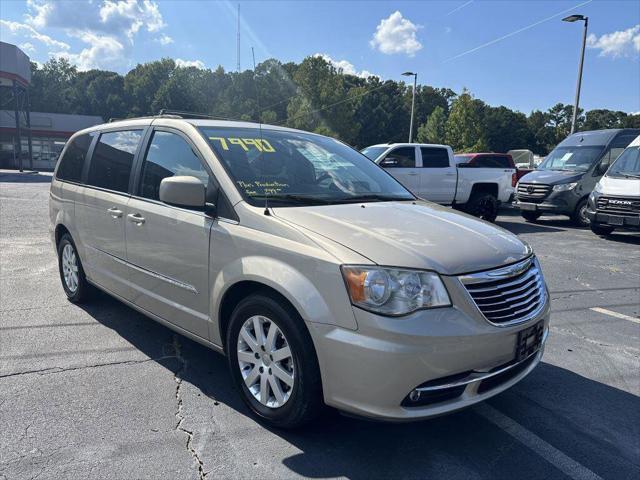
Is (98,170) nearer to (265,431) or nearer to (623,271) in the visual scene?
(265,431)

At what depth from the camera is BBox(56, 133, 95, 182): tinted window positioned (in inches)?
196

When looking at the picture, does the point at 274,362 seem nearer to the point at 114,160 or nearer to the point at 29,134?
the point at 114,160

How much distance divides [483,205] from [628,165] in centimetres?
375

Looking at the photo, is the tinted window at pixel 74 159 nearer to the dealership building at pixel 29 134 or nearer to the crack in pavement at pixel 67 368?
the crack in pavement at pixel 67 368

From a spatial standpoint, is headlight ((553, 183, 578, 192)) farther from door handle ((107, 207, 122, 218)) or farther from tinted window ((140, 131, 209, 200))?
door handle ((107, 207, 122, 218))

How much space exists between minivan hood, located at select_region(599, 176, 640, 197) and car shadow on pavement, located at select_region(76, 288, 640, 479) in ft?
27.1

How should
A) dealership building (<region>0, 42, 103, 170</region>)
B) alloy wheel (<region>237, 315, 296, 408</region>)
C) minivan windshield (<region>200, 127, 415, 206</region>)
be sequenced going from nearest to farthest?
alloy wheel (<region>237, 315, 296, 408</region>) → minivan windshield (<region>200, 127, 415, 206</region>) → dealership building (<region>0, 42, 103, 170</region>)

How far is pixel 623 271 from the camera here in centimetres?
778

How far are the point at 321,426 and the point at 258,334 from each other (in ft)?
2.25

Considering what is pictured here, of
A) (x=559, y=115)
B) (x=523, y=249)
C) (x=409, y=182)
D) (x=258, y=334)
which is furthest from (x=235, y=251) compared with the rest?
(x=559, y=115)

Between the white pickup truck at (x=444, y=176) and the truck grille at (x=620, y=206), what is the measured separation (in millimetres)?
3431

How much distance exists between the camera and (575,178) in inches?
522

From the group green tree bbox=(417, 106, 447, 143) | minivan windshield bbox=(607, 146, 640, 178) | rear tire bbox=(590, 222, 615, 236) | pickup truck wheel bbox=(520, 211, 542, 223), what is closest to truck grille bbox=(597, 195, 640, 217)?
rear tire bbox=(590, 222, 615, 236)

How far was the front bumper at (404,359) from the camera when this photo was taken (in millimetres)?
2393
